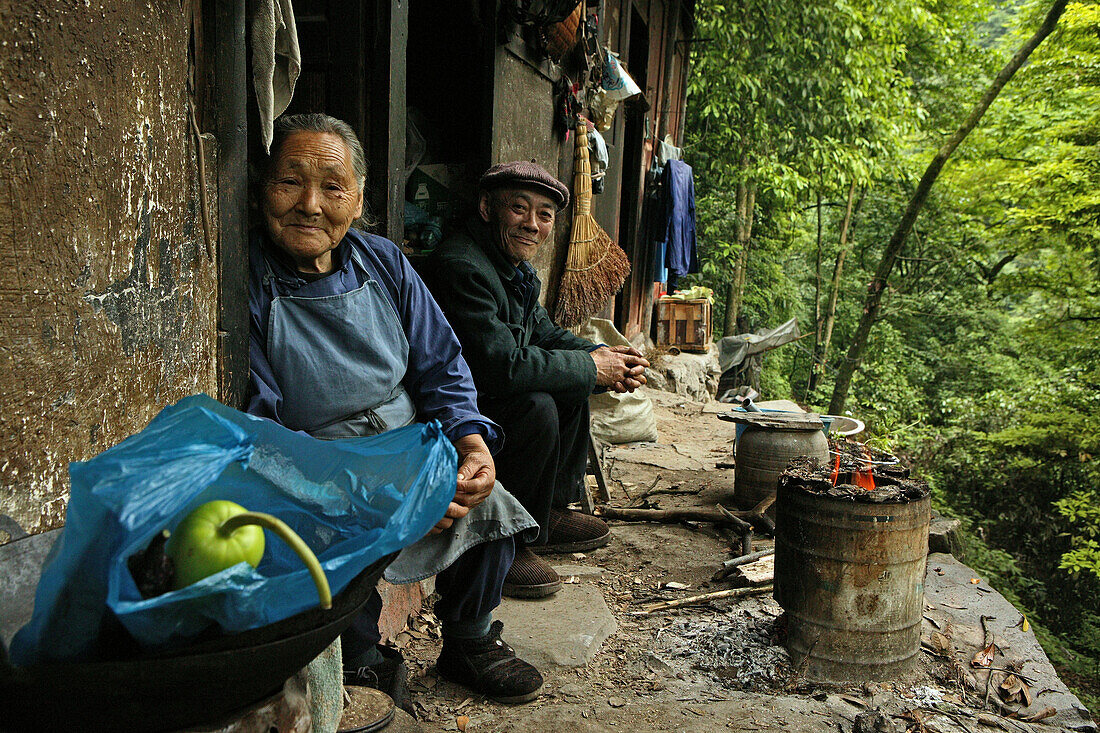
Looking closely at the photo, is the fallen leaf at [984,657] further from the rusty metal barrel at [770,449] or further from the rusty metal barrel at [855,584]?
the rusty metal barrel at [770,449]

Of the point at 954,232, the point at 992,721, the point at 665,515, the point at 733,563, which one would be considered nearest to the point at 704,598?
the point at 733,563

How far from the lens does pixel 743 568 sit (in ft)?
11.7

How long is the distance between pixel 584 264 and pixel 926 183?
5383 millimetres

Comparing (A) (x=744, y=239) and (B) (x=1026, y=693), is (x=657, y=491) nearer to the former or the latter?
(B) (x=1026, y=693)

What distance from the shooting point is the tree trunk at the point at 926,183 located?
7980mm

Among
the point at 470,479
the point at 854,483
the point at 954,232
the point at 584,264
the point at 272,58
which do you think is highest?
the point at 954,232

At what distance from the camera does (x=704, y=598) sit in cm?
338

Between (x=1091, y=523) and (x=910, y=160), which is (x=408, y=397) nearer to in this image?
(x=1091, y=523)

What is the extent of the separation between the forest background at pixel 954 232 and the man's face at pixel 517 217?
4665 mm

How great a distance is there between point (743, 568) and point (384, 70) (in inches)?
104

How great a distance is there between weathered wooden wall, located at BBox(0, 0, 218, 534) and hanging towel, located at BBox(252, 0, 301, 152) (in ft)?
0.99

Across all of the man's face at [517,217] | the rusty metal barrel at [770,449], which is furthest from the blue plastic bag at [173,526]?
the rusty metal barrel at [770,449]

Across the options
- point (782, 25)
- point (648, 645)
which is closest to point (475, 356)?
point (648, 645)

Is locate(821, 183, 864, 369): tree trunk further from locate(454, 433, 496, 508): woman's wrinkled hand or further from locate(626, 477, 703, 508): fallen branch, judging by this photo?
locate(454, 433, 496, 508): woman's wrinkled hand
